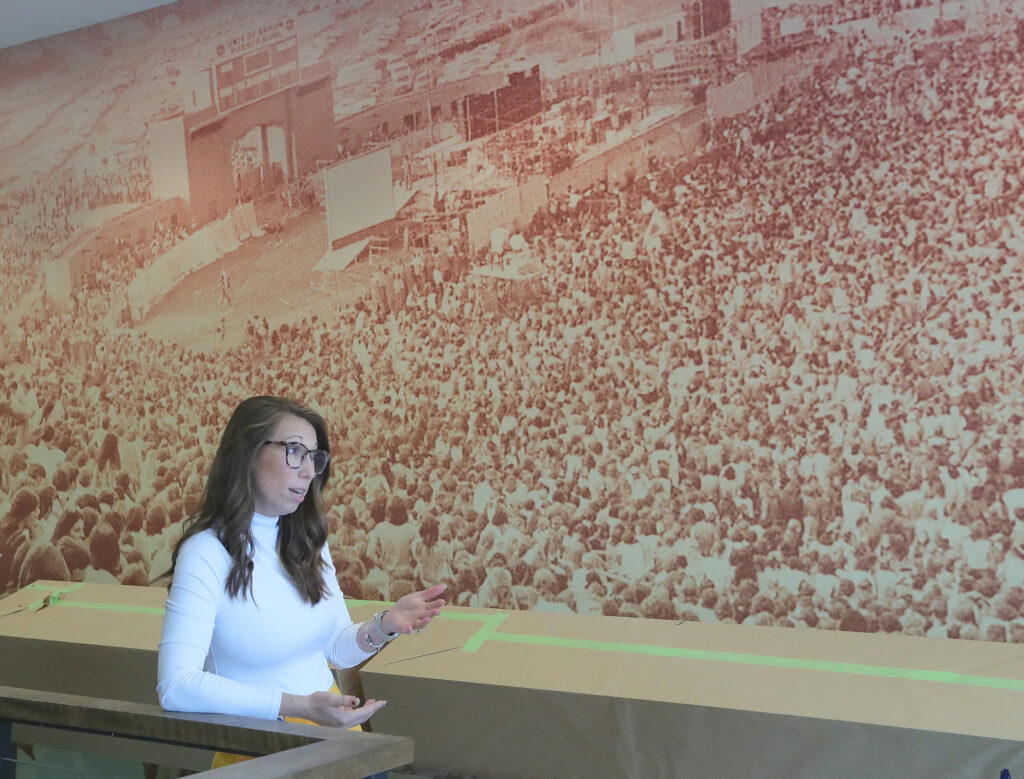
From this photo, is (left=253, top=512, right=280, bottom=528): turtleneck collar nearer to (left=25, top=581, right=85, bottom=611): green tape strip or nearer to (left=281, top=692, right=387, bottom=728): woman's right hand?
(left=281, top=692, right=387, bottom=728): woman's right hand

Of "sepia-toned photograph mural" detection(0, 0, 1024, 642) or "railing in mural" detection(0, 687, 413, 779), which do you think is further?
"sepia-toned photograph mural" detection(0, 0, 1024, 642)

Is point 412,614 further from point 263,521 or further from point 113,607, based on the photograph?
point 113,607

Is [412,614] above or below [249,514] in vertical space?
below

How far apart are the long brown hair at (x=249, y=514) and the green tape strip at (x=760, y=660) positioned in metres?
0.85

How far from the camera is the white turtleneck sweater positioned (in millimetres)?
1562

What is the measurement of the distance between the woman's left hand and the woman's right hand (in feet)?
0.97

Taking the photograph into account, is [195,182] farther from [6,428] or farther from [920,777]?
[920,777]

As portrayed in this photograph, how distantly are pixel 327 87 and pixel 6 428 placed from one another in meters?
1.93

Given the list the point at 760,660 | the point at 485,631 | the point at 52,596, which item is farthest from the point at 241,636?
the point at 52,596

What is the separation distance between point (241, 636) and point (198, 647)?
108mm

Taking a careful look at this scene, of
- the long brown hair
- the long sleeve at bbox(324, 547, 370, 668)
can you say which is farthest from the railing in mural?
the long sleeve at bbox(324, 547, 370, 668)

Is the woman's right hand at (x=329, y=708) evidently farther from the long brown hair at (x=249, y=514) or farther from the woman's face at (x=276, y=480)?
the woman's face at (x=276, y=480)

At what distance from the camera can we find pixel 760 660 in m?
2.33

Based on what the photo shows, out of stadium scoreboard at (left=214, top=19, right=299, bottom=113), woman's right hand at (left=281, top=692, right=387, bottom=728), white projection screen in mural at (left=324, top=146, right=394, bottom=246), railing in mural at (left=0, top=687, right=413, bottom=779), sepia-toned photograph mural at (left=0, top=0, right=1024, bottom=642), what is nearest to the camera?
railing in mural at (left=0, top=687, right=413, bottom=779)
